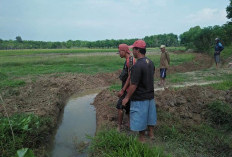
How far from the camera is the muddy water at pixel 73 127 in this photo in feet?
13.2

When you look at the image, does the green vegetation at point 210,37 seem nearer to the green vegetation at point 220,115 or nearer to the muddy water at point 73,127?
the green vegetation at point 220,115

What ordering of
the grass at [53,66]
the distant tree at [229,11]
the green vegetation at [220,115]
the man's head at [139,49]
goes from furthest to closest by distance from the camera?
the distant tree at [229,11]
the grass at [53,66]
the green vegetation at [220,115]
the man's head at [139,49]

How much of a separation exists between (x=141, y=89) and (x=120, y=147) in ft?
3.55

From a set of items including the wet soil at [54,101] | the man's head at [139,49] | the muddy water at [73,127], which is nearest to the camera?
the man's head at [139,49]

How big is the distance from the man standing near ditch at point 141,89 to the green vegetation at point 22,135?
83.6 inches

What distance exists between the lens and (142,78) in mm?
3197

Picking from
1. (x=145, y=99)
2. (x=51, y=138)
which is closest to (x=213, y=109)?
(x=145, y=99)

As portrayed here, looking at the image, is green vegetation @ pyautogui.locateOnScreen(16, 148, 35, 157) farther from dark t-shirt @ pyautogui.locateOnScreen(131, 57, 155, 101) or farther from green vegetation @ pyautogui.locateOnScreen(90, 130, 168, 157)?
dark t-shirt @ pyautogui.locateOnScreen(131, 57, 155, 101)

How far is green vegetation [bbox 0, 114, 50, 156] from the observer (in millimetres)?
3330

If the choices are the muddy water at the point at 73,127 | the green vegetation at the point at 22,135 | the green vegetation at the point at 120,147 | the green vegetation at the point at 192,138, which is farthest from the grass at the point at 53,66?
the green vegetation at the point at 192,138

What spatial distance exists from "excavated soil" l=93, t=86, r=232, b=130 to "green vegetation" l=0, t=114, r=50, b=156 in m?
1.37

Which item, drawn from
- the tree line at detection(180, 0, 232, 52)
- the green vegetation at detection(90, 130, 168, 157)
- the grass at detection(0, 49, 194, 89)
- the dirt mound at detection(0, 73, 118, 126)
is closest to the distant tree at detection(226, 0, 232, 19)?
the tree line at detection(180, 0, 232, 52)

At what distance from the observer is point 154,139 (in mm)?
3719

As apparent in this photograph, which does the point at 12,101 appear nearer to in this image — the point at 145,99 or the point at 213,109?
the point at 145,99
